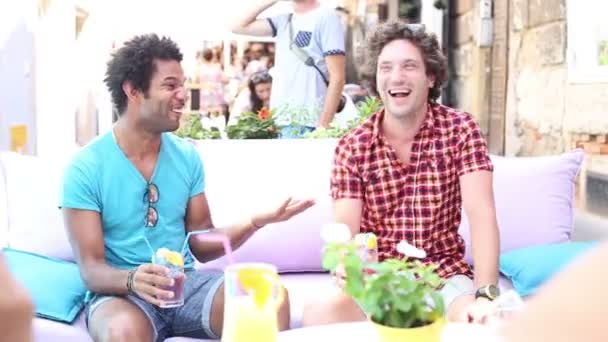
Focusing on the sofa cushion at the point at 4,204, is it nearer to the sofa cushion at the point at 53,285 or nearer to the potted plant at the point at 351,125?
the sofa cushion at the point at 53,285

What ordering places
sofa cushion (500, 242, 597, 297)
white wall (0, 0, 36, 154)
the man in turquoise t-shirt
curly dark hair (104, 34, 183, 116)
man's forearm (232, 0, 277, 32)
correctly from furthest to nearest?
white wall (0, 0, 36, 154)
man's forearm (232, 0, 277, 32)
sofa cushion (500, 242, 597, 297)
curly dark hair (104, 34, 183, 116)
the man in turquoise t-shirt

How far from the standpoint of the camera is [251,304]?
53.8 inches

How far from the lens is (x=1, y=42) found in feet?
16.3

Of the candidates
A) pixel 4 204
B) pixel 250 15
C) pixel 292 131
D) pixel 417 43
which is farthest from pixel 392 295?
pixel 250 15

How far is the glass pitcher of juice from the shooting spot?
1.36 meters

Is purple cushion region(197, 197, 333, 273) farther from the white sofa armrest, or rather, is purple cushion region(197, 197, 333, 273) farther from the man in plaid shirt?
the white sofa armrest

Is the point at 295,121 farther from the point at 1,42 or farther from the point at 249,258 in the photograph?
the point at 1,42

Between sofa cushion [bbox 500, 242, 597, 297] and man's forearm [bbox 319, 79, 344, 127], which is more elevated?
man's forearm [bbox 319, 79, 344, 127]

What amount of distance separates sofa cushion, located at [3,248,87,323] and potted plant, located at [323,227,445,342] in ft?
3.68

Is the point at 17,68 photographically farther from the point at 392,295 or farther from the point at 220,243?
the point at 392,295

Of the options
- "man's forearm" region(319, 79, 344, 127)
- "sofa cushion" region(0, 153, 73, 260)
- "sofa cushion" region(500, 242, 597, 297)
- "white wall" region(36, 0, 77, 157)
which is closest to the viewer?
"sofa cushion" region(500, 242, 597, 297)

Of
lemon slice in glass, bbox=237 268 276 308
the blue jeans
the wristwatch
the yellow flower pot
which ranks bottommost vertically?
the wristwatch

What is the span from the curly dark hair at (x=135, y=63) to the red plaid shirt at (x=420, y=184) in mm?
583

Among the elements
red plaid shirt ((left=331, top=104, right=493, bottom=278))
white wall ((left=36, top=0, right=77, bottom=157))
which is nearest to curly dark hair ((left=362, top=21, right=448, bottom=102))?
red plaid shirt ((left=331, top=104, right=493, bottom=278))
